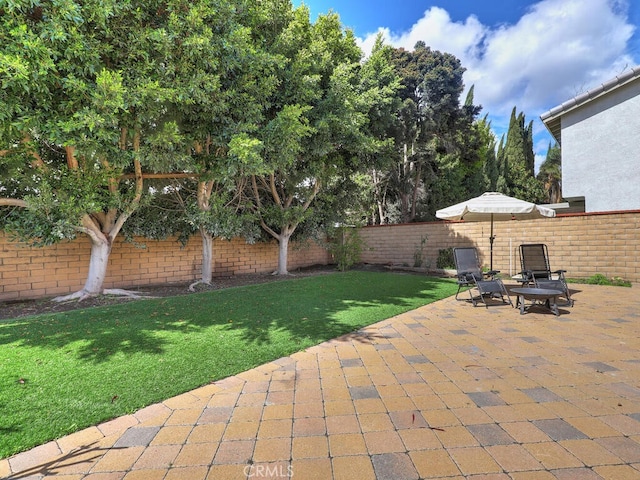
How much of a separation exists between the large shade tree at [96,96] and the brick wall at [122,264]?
1.05 meters

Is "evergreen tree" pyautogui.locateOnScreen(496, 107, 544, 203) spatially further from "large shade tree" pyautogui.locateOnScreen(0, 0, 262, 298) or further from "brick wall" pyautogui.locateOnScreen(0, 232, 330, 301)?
"large shade tree" pyautogui.locateOnScreen(0, 0, 262, 298)

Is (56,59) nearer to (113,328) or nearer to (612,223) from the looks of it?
(113,328)

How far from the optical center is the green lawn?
241cm

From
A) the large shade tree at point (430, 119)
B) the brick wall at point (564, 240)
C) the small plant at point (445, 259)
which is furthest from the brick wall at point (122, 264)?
the large shade tree at point (430, 119)

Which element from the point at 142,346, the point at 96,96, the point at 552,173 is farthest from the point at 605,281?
the point at 552,173

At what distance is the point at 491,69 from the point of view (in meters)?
16.5

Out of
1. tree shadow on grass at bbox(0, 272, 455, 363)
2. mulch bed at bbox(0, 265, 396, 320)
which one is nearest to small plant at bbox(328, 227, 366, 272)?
mulch bed at bbox(0, 265, 396, 320)

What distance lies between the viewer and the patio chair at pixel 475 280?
614 centimetres

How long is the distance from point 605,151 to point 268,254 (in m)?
12.3

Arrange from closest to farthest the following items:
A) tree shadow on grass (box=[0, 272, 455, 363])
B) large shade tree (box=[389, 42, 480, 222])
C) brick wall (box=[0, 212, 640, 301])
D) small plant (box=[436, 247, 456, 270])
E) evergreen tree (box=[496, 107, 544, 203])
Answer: tree shadow on grass (box=[0, 272, 455, 363])
brick wall (box=[0, 212, 640, 301])
small plant (box=[436, 247, 456, 270])
large shade tree (box=[389, 42, 480, 222])
evergreen tree (box=[496, 107, 544, 203])

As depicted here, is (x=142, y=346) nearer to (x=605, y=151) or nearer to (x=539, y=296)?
(x=539, y=296)

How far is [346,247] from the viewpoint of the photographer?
463 inches

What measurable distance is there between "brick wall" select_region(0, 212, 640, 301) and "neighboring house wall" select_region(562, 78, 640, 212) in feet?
9.96

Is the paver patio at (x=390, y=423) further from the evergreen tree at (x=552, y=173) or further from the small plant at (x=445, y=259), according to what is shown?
the evergreen tree at (x=552, y=173)
